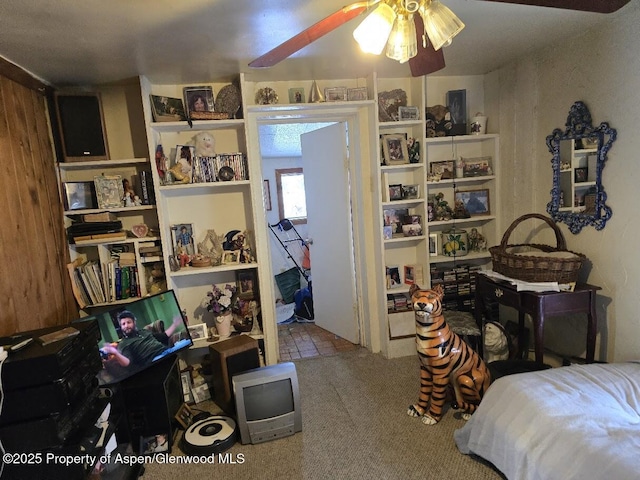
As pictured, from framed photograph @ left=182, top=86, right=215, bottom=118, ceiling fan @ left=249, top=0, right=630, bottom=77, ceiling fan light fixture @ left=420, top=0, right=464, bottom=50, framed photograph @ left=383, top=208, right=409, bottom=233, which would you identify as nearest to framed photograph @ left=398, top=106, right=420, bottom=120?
framed photograph @ left=383, top=208, right=409, bottom=233

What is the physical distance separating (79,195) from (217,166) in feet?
3.02

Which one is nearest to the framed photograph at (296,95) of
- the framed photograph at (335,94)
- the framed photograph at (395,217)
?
the framed photograph at (335,94)

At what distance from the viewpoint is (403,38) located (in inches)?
53.5

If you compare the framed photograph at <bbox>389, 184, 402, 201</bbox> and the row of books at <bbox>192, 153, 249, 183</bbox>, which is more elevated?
the row of books at <bbox>192, 153, 249, 183</bbox>

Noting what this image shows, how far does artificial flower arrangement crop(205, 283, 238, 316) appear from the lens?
2781mm

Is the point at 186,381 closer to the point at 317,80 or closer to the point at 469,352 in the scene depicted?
the point at 469,352

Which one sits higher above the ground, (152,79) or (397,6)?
(152,79)

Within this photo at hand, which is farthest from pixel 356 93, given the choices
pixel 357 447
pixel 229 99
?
pixel 357 447

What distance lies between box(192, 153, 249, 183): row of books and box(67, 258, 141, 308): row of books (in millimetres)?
773

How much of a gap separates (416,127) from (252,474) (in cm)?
250

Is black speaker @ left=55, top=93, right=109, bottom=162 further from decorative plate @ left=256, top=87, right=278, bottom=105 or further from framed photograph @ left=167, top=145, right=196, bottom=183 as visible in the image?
decorative plate @ left=256, top=87, right=278, bottom=105

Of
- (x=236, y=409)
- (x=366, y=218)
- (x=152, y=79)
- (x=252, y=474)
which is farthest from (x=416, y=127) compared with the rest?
(x=252, y=474)

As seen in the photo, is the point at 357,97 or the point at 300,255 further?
the point at 300,255

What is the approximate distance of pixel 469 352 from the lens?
218 cm
